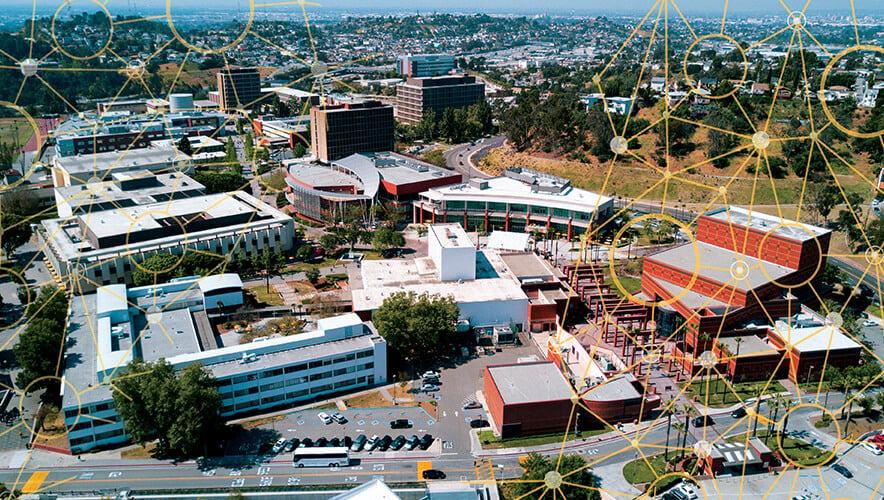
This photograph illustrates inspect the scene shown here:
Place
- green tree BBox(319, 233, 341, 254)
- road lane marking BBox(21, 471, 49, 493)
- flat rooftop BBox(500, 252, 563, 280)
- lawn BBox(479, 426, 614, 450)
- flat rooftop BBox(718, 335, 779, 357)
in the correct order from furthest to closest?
green tree BBox(319, 233, 341, 254), flat rooftop BBox(500, 252, 563, 280), flat rooftop BBox(718, 335, 779, 357), lawn BBox(479, 426, 614, 450), road lane marking BBox(21, 471, 49, 493)

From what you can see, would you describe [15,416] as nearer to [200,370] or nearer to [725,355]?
[200,370]

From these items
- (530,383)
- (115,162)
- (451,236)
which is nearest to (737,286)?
(530,383)

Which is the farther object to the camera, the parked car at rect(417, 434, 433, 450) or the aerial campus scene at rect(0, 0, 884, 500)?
the parked car at rect(417, 434, 433, 450)

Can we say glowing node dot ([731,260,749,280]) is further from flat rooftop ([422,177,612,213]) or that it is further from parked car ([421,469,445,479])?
parked car ([421,469,445,479])

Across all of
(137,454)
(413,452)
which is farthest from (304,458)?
(137,454)

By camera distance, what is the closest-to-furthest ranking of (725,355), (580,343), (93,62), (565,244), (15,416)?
(15,416) → (725,355) → (580,343) → (565,244) → (93,62)

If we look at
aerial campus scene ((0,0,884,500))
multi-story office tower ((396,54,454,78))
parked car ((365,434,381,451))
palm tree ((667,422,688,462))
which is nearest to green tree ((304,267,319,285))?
aerial campus scene ((0,0,884,500))

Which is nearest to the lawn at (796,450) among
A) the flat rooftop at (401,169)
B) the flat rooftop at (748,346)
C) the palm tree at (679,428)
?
the palm tree at (679,428)
